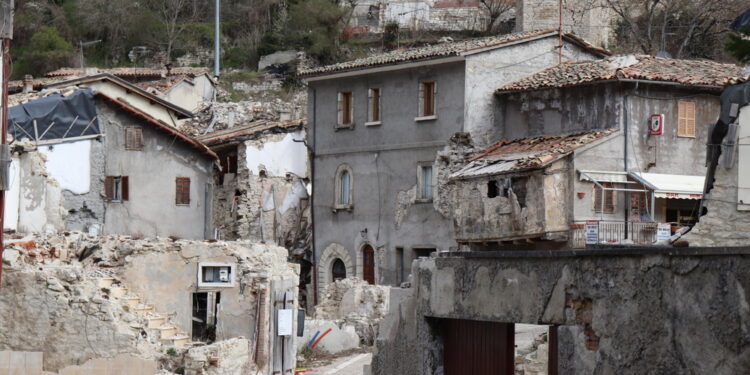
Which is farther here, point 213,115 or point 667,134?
point 213,115

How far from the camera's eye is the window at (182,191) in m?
37.8

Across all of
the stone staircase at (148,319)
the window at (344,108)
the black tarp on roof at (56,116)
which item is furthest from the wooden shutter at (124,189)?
the stone staircase at (148,319)

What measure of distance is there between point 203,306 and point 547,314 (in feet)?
59.3

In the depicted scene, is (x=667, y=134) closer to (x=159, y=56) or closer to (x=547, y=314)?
(x=547, y=314)

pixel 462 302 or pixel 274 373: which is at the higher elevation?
pixel 462 302

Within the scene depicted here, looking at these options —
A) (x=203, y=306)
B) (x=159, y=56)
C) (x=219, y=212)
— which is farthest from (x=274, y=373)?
(x=159, y=56)

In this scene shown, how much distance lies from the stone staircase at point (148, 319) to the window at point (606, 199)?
1254 centimetres

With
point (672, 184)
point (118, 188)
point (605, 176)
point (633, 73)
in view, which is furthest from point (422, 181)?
point (118, 188)

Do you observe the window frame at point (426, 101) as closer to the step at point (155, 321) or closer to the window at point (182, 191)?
the window at point (182, 191)

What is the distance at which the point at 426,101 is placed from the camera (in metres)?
40.3

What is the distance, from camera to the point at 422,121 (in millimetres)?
40125

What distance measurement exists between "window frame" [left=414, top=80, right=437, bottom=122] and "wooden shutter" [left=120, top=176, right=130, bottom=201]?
9118 mm

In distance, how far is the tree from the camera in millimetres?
69312

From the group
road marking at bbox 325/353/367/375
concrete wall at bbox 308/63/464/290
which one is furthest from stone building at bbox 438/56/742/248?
road marking at bbox 325/353/367/375
